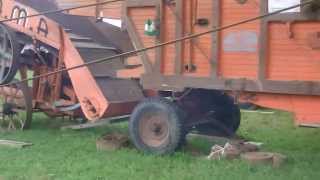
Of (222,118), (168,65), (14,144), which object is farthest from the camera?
(222,118)

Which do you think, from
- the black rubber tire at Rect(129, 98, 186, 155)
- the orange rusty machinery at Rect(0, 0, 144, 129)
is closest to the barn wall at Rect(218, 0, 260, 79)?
the black rubber tire at Rect(129, 98, 186, 155)

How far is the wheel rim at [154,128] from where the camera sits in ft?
26.5

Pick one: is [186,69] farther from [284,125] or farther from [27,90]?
[284,125]

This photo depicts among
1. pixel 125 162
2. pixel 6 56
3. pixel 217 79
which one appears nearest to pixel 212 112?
pixel 217 79

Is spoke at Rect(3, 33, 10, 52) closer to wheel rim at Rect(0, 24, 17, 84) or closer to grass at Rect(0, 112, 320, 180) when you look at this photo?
wheel rim at Rect(0, 24, 17, 84)

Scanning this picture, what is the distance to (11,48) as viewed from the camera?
32.0ft

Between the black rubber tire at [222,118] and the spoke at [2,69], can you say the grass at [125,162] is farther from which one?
the spoke at [2,69]

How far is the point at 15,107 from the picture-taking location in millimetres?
10188

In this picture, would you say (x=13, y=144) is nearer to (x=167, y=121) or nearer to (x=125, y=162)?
(x=125, y=162)

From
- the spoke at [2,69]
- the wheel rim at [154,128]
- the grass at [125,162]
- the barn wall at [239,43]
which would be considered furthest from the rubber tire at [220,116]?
the spoke at [2,69]

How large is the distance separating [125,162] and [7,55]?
11.0ft

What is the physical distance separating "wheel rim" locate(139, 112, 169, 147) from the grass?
0.79 feet

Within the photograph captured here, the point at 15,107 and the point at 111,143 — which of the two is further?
the point at 15,107

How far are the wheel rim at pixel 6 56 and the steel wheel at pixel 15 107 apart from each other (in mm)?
281
